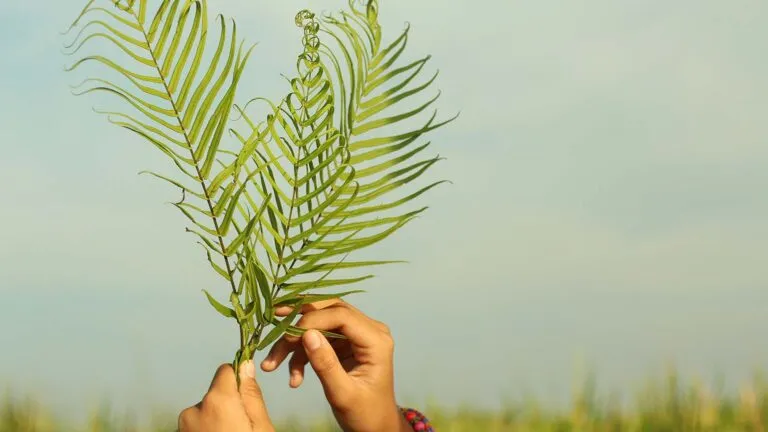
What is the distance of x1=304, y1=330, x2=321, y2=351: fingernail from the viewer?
5.76 ft

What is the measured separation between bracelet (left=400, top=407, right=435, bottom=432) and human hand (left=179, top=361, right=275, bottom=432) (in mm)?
603

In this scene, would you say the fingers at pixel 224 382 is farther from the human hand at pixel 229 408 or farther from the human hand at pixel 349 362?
the human hand at pixel 349 362

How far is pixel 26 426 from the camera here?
3.37m

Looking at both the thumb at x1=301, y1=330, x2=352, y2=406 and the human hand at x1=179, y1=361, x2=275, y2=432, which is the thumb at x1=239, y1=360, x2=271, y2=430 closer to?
the human hand at x1=179, y1=361, x2=275, y2=432

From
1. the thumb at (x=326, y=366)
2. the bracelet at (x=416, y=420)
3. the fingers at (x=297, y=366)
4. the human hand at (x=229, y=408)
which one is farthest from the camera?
the bracelet at (x=416, y=420)

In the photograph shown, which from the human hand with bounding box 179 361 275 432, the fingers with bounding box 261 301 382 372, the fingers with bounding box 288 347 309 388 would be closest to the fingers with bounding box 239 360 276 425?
the human hand with bounding box 179 361 275 432

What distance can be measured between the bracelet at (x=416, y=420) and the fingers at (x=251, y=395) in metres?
0.61

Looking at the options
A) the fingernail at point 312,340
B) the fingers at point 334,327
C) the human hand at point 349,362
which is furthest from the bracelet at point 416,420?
Answer: the fingernail at point 312,340

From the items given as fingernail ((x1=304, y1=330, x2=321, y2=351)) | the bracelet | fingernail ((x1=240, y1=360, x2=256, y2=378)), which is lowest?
the bracelet

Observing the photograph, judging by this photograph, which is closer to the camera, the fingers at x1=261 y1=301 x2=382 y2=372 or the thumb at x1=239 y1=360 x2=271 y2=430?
the thumb at x1=239 y1=360 x2=271 y2=430

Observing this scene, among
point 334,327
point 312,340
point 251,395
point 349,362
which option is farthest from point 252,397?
point 349,362

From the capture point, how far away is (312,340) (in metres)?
1.76

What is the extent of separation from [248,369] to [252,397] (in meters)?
0.05

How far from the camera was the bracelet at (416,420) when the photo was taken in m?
2.25
